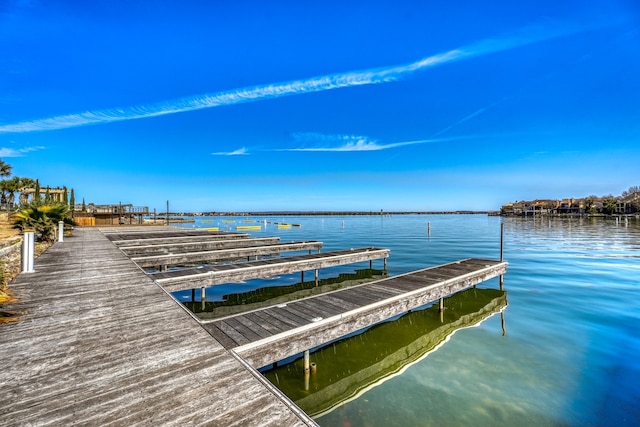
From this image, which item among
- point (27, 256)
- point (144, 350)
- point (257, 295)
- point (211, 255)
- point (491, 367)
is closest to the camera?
point (144, 350)

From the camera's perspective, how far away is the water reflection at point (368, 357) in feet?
18.8

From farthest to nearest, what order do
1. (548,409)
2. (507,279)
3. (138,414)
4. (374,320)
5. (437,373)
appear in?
(507,279) → (374,320) → (437,373) → (548,409) → (138,414)

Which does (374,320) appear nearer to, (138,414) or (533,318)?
(138,414)

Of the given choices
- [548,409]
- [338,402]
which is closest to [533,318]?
[548,409]

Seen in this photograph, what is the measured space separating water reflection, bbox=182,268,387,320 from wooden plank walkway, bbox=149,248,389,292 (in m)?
0.97

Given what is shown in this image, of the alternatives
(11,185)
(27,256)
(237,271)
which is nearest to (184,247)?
(237,271)

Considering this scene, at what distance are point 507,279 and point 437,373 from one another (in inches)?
413

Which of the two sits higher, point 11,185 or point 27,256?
point 11,185

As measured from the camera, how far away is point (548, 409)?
5309 millimetres

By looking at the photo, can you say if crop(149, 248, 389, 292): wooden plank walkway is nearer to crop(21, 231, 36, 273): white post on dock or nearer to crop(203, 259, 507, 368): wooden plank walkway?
crop(21, 231, 36, 273): white post on dock

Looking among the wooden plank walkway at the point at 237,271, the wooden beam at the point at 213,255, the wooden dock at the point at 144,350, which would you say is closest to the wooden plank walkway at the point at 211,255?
the wooden beam at the point at 213,255

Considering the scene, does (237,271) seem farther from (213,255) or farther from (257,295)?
(213,255)

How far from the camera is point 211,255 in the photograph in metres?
15.2

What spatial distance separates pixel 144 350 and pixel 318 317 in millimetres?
3133
